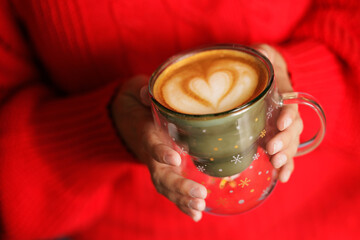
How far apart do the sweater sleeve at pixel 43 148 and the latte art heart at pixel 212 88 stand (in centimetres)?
22

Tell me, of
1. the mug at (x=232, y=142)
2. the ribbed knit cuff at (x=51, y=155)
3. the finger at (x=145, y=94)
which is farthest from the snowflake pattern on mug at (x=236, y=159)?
the ribbed knit cuff at (x=51, y=155)

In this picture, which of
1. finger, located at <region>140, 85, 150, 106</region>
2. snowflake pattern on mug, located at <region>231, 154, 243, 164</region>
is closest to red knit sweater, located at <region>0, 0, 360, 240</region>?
finger, located at <region>140, 85, 150, 106</region>

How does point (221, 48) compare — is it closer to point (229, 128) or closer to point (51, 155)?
point (229, 128)

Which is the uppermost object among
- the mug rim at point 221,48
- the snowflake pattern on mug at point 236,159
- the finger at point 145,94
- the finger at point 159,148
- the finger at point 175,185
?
the mug rim at point 221,48

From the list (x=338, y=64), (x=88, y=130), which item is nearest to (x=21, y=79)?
(x=88, y=130)

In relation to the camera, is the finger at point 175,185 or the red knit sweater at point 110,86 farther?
the red knit sweater at point 110,86

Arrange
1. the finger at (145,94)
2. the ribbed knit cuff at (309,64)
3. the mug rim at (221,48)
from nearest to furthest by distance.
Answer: the mug rim at (221,48), the finger at (145,94), the ribbed knit cuff at (309,64)

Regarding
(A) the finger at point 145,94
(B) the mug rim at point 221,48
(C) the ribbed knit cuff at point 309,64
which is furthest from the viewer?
(C) the ribbed knit cuff at point 309,64

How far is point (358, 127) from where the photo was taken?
0.68 m

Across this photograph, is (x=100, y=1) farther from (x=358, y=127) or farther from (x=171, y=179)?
(x=358, y=127)

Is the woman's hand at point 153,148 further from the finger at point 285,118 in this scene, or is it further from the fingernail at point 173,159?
the finger at point 285,118

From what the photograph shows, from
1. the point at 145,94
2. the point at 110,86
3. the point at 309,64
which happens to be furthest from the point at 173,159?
the point at 309,64

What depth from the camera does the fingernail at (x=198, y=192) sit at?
425 mm

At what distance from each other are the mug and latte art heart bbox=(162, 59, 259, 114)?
0.08 feet
